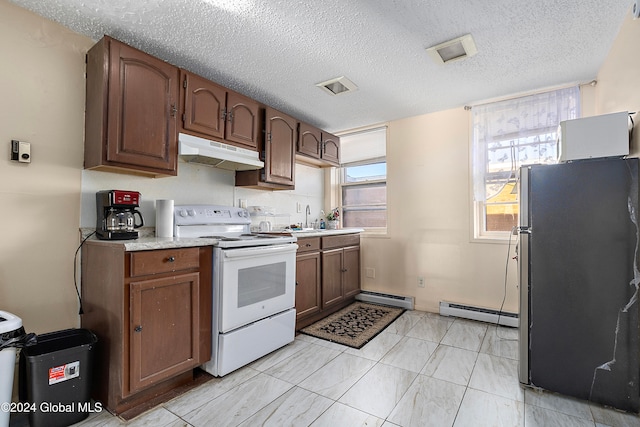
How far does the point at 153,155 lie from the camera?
207 cm

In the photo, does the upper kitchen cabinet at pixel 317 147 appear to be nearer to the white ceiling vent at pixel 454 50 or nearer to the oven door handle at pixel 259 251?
the oven door handle at pixel 259 251

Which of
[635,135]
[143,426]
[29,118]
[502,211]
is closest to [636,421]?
[635,135]

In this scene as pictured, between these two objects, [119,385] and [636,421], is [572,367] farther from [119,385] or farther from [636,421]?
[119,385]

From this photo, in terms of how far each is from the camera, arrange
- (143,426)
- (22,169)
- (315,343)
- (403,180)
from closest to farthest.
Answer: (143,426)
(22,169)
(315,343)
(403,180)

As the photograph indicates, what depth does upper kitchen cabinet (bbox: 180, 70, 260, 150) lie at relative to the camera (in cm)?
228

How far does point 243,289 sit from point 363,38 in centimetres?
195

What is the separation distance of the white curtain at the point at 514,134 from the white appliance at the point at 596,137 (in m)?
0.79

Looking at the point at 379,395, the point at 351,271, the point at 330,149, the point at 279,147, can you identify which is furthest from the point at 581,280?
the point at 330,149

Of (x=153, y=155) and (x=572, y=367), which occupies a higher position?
(x=153, y=155)

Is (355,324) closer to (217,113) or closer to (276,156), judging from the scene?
(276,156)

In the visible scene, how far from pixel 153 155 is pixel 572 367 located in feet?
9.74

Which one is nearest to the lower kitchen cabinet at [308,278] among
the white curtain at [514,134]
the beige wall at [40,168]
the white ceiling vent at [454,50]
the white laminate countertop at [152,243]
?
the white laminate countertop at [152,243]

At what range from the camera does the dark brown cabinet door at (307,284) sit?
111 inches

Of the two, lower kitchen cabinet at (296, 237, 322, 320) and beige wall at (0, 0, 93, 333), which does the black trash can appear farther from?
lower kitchen cabinet at (296, 237, 322, 320)
